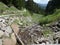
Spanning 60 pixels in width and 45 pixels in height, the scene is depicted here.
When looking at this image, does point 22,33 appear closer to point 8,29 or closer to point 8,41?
point 8,29

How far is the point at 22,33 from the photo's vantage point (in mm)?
13578

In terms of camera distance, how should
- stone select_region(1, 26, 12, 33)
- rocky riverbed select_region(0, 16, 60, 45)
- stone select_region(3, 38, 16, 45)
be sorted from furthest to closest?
stone select_region(1, 26, 12, 33) → rocky riverbed select_region(0, 16, 60, 45) → stone select_region(3, 38, 16, 45)

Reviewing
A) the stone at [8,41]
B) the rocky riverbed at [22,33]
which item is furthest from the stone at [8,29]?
the stone at [8,41]

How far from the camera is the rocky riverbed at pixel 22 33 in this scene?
11.0 metres

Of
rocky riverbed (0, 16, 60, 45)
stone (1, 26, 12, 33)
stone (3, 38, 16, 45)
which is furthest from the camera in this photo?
stone (1, 26, 12, 33)

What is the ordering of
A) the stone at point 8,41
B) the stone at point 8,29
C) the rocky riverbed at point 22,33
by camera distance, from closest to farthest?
1. the stone at point 8,41
2. the rocky riverbed at point 22,33
3. the stone at point 8,29

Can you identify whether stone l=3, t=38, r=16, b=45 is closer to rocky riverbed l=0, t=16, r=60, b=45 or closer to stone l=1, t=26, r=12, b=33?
rocky riverbed l=0, t=16, r=60, b=45

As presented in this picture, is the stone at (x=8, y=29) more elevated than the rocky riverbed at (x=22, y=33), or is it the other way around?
the stone at (x=8, y=29)

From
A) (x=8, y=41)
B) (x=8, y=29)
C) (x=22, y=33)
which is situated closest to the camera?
(x=8, y=41)

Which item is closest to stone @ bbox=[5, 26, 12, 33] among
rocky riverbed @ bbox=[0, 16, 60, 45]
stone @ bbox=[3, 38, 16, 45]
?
rocky riverbed @ bbox=[0, 16, 60, 45]

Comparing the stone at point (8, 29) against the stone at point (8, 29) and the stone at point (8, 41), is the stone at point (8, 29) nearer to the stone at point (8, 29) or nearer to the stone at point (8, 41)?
the stone at point (8, 29)

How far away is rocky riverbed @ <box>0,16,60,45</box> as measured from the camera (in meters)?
11.0

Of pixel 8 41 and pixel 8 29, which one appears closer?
pixel 8 41

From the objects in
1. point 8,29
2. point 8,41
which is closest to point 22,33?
point 8,29
